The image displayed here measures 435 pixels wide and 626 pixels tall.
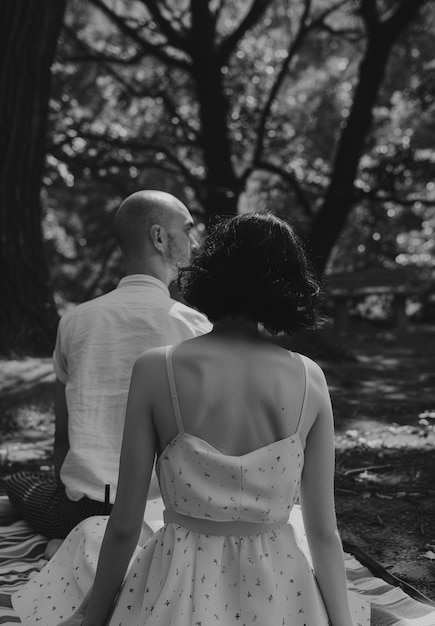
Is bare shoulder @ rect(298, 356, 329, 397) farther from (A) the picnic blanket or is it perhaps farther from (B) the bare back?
(A) the picnic blanket

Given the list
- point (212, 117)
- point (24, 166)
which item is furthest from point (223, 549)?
point (212, 117)

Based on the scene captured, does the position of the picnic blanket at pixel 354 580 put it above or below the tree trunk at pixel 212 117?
below

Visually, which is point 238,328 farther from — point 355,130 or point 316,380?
point 355,130

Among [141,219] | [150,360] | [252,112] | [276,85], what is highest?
[276,85]

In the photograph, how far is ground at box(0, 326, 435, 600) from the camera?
10.7 feet

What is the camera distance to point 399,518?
346cm

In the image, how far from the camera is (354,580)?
2826 millimetres

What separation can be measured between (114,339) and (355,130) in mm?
7070

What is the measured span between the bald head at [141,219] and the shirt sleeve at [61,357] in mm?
371

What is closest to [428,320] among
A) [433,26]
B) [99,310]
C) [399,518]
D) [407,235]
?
[407,235]

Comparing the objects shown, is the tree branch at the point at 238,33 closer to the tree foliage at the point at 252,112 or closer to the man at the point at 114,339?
the tree foliage at the point at 252,112

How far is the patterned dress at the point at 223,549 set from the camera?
179 cm

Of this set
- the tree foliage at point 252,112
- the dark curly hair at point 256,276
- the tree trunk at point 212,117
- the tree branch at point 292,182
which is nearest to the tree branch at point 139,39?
the tree foliage at point 252,112

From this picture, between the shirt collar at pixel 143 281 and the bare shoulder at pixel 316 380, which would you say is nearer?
the bare shoulder at pixel 316 380
